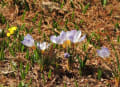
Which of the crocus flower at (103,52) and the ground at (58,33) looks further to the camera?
the ground at (58,33)

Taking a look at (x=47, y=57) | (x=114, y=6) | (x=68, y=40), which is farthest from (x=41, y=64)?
(x=114, y=6)

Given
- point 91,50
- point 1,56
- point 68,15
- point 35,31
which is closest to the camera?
point 1,56

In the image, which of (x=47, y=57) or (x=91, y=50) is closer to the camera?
(x=47, y=57)

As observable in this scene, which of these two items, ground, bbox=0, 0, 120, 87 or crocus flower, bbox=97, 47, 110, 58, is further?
ground, bbox=0, 0, 120, 87

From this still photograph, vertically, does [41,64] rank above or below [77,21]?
below

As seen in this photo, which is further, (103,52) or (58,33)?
(58,33)

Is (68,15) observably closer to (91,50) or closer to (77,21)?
(77,21)

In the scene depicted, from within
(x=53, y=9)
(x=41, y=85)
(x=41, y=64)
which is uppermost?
(x=53, y=9)

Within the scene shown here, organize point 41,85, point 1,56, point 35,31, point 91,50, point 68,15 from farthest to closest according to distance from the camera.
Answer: point 68,15 → point 35,31 → point 91,50 → point 1,56 → point 41,85
